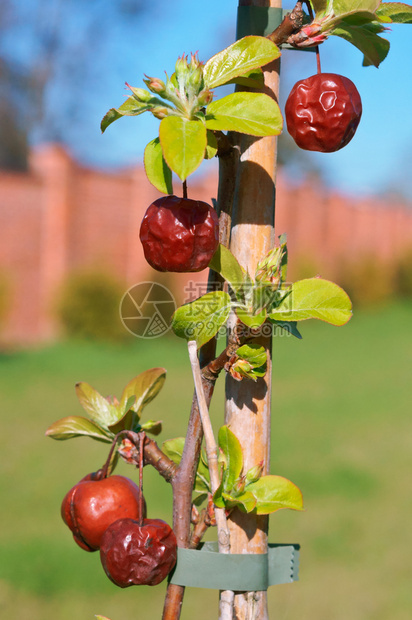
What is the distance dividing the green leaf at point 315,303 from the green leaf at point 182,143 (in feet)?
0.66

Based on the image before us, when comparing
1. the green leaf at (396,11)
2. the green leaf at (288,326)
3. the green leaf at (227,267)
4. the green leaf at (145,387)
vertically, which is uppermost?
the green leaf at (396,11)

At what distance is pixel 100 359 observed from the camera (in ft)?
23.8

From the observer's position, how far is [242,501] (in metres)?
0.70

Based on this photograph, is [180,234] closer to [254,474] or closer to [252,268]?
[252,268]

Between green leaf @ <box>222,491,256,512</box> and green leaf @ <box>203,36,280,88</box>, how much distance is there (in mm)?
436

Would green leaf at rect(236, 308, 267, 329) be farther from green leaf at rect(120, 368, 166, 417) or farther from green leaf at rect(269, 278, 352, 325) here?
green leaf at rect(120, 368, 166, 417)

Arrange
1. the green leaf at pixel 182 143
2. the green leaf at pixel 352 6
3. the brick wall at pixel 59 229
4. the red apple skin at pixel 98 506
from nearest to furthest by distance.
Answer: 1. the green leaf at pixel 182 143
2. the green leaf at pixel 352 6
3. the red apple skin at pixel 98 506
4. the brick wall at pixel 59 229

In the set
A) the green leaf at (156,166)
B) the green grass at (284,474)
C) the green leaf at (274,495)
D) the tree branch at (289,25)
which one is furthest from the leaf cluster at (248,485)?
the green grass at (284,474)

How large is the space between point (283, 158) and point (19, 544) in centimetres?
1528

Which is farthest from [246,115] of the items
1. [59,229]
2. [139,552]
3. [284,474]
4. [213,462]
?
[59,229]

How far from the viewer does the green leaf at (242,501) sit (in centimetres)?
69

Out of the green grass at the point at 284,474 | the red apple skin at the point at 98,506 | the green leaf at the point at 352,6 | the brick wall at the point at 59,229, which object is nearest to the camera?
the green leaf at the point at 352,6

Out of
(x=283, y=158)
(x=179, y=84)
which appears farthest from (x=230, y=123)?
(x=283, y=158)

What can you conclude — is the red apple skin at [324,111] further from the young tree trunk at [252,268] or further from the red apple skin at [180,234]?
the red apple skin at [180,234]
